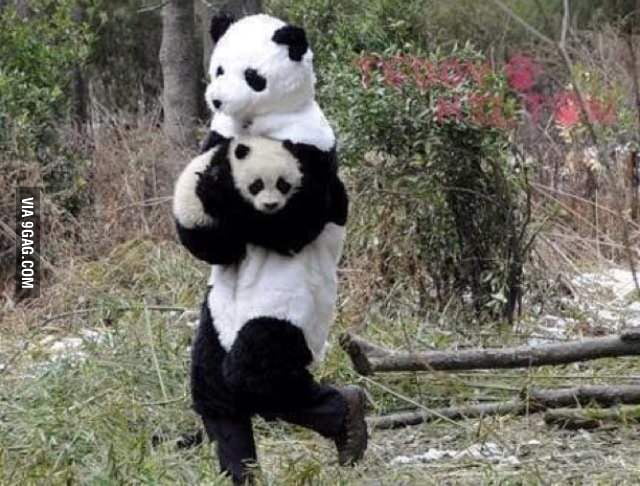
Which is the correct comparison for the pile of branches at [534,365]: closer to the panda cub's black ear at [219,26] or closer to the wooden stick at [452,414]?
the wooden stick at [452,414]

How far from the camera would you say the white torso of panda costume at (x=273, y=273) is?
12.5 feet

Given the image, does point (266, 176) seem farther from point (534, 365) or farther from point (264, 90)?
point (534, 365)

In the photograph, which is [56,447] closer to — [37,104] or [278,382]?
[278,382]

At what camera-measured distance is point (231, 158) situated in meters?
3.88

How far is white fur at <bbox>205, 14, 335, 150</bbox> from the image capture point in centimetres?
384

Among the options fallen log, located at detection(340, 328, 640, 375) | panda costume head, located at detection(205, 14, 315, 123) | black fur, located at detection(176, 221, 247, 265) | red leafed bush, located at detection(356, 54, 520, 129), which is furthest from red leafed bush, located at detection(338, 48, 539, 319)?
black fur, located at detection(176, 221, 247, 265)

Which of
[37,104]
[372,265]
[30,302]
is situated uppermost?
[37,104]

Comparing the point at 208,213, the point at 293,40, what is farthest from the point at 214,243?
the point at 293,40

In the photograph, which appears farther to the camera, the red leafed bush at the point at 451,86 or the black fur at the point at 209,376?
the red leafed bush at the point at 451,86

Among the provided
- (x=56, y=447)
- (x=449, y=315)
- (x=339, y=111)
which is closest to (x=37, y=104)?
(x=339, y=111)

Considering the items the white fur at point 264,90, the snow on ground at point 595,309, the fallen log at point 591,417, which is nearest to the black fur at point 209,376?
the white fur at point 264,90

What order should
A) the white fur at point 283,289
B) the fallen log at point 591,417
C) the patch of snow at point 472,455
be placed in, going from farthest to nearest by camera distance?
the fallen log at point 591,417 → the patch of snow at point 472,455 → the white fur at point 283,289

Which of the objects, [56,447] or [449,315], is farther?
[449,315]

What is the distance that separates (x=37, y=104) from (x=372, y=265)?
3297 mm
